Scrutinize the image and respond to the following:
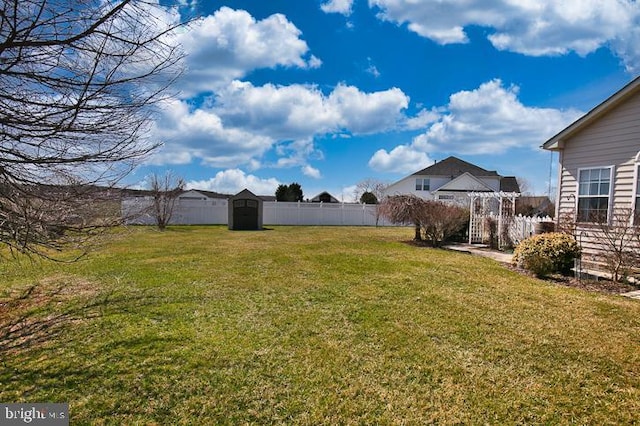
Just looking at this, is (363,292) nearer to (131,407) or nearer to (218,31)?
(131,407)

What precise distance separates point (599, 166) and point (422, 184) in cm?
2826

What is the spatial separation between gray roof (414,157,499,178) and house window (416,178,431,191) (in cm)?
64

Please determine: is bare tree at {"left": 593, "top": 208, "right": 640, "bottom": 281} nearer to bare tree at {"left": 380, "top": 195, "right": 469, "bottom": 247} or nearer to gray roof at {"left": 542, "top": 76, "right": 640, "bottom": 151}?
gray roof at {"left": 542, "top": 76, "right": 640, "bottom": 151}

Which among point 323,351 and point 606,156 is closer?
point 323,351

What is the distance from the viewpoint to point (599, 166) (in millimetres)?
8422

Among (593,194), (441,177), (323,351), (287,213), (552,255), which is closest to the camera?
(323,351)

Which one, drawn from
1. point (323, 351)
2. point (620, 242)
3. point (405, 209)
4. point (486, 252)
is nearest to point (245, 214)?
point (405, 209)

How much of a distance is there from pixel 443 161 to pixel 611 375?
120 feet

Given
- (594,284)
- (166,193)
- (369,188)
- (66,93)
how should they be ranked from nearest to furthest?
(66,93) → (594,284) → (166,193) → (369,188)

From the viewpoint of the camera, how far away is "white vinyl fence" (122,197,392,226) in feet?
83.2

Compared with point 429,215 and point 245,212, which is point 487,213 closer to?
point 429,215

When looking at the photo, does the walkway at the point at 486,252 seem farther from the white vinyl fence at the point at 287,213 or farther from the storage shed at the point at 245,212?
the storage shed at the point at 245,212

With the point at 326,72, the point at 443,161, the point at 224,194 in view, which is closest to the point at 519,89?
the point at 326,72

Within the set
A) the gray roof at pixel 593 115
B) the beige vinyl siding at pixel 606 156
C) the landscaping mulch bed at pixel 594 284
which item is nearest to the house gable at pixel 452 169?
the gray roof at pixel 593 115
